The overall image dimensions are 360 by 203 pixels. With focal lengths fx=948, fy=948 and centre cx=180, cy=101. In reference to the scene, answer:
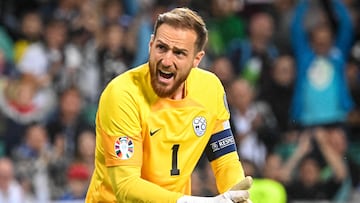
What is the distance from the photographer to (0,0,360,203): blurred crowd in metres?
9.80

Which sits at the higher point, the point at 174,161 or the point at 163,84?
the point at 163,84

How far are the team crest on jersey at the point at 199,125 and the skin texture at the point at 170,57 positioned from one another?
244 millimetres

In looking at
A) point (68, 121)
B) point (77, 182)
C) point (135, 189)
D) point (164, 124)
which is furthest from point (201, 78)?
point (68, 121)

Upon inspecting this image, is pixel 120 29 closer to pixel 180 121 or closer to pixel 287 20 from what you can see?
pixel 287 20

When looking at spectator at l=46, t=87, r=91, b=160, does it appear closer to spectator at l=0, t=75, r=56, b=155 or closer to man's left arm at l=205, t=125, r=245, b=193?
spectator at l=0, t=75, r=56, b=155

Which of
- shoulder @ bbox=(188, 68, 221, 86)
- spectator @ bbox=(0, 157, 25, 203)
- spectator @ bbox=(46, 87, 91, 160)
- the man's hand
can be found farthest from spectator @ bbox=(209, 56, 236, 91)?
the man's hand

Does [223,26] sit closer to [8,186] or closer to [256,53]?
[256,53]

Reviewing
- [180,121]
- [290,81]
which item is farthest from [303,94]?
[180,121]

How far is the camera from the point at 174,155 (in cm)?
542

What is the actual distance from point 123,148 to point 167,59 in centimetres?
54

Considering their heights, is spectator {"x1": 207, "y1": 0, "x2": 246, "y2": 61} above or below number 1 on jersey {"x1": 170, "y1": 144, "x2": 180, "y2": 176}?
above

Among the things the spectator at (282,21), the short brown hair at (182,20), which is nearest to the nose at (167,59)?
the short brown hair at (182,20)

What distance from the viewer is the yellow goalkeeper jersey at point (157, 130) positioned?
17.1ft

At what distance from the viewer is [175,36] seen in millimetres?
5199
